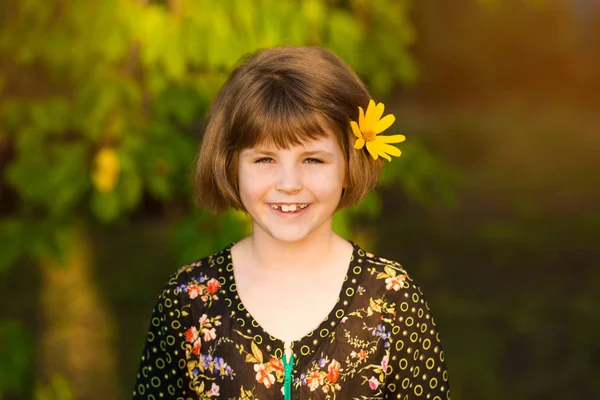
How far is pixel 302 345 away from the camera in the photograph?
1822 mm

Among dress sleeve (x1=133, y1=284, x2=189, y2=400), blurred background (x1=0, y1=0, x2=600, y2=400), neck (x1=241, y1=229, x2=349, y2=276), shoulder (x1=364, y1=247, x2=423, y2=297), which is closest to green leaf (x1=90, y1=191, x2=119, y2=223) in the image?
blurred background (x1=0, y1=0, x2=600, y2=400)

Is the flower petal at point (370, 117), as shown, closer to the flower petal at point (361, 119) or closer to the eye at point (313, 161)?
the flower petal at point (361, 119)

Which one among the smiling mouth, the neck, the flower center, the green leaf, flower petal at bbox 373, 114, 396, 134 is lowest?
the neck

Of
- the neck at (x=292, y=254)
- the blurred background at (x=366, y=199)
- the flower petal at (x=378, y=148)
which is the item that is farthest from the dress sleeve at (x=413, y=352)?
the blurred background at (x=366, y=199)

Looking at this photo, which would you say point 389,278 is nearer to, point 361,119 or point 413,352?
point 413,352

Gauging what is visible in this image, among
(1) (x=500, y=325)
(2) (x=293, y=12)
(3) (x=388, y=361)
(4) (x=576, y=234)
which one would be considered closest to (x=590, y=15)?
(4) (x=576, y=234)

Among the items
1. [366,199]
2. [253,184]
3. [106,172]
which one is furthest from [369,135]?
[106,172]

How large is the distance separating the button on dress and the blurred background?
1.05 meters

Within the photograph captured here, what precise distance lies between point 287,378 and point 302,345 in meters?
0.08

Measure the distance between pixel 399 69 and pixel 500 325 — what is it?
2.78 meters

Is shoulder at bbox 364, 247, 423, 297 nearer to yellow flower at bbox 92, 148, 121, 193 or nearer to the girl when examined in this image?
the girl

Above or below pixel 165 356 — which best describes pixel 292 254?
above

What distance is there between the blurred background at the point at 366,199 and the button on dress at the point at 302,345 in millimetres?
1047

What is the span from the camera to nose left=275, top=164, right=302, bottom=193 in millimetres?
1740
